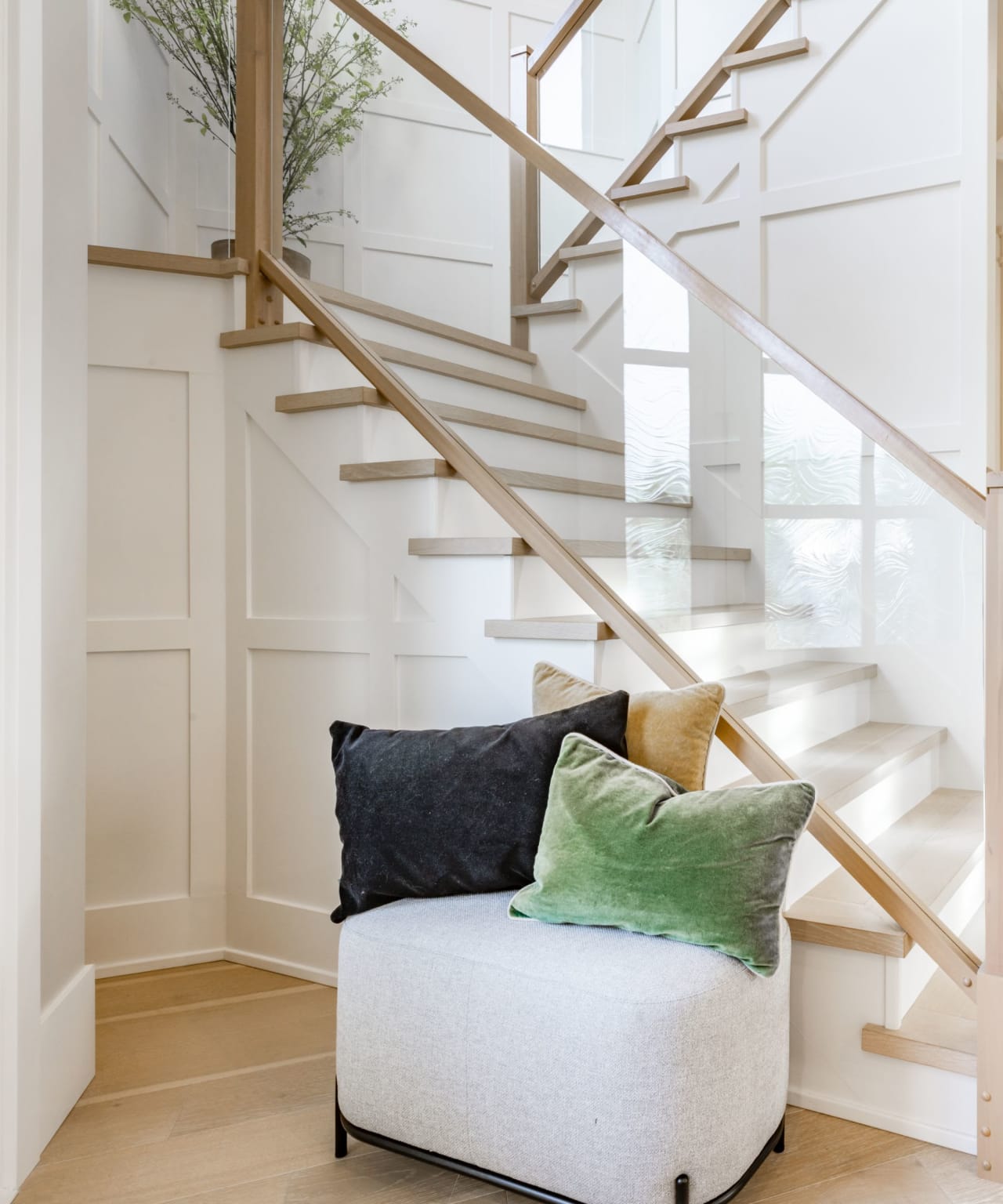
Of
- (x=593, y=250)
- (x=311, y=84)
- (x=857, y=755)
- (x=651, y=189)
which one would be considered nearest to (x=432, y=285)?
(x=593, y=250)

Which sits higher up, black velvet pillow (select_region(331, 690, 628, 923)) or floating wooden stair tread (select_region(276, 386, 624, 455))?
floating wooden stair tread (select_region(276, 386, 624, 455))

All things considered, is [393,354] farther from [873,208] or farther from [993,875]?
[993,875]

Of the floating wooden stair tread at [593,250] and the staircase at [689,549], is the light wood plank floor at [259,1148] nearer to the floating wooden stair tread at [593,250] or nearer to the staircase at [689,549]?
the staircase at [689,549]

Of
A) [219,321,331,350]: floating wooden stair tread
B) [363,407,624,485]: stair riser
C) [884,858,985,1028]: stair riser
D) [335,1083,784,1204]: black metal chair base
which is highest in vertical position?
[219,321,331,350]: floating wooden stair tread

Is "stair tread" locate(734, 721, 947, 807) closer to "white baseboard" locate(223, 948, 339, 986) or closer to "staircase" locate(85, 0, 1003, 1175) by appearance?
"staircase" locate(85, 0, 1003, 1175)

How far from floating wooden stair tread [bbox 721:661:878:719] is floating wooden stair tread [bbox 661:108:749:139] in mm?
2291

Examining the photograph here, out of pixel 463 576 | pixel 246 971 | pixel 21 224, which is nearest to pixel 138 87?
pixel 21 224

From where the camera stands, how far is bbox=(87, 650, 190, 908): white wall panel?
105 inches

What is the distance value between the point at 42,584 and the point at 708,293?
1.49 meters

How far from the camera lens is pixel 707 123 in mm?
3539

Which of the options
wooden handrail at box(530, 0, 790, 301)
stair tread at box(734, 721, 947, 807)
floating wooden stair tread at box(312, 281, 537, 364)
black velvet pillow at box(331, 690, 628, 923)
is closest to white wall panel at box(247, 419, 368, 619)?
floating wooden stair tread at box(312, 281, 537, 364)

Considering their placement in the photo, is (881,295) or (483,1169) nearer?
(483,1169)

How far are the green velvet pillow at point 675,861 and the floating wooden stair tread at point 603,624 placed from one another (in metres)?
0.52

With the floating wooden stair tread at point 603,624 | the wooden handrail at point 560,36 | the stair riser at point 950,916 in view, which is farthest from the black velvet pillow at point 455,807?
the wooden handrail at point 560,36
